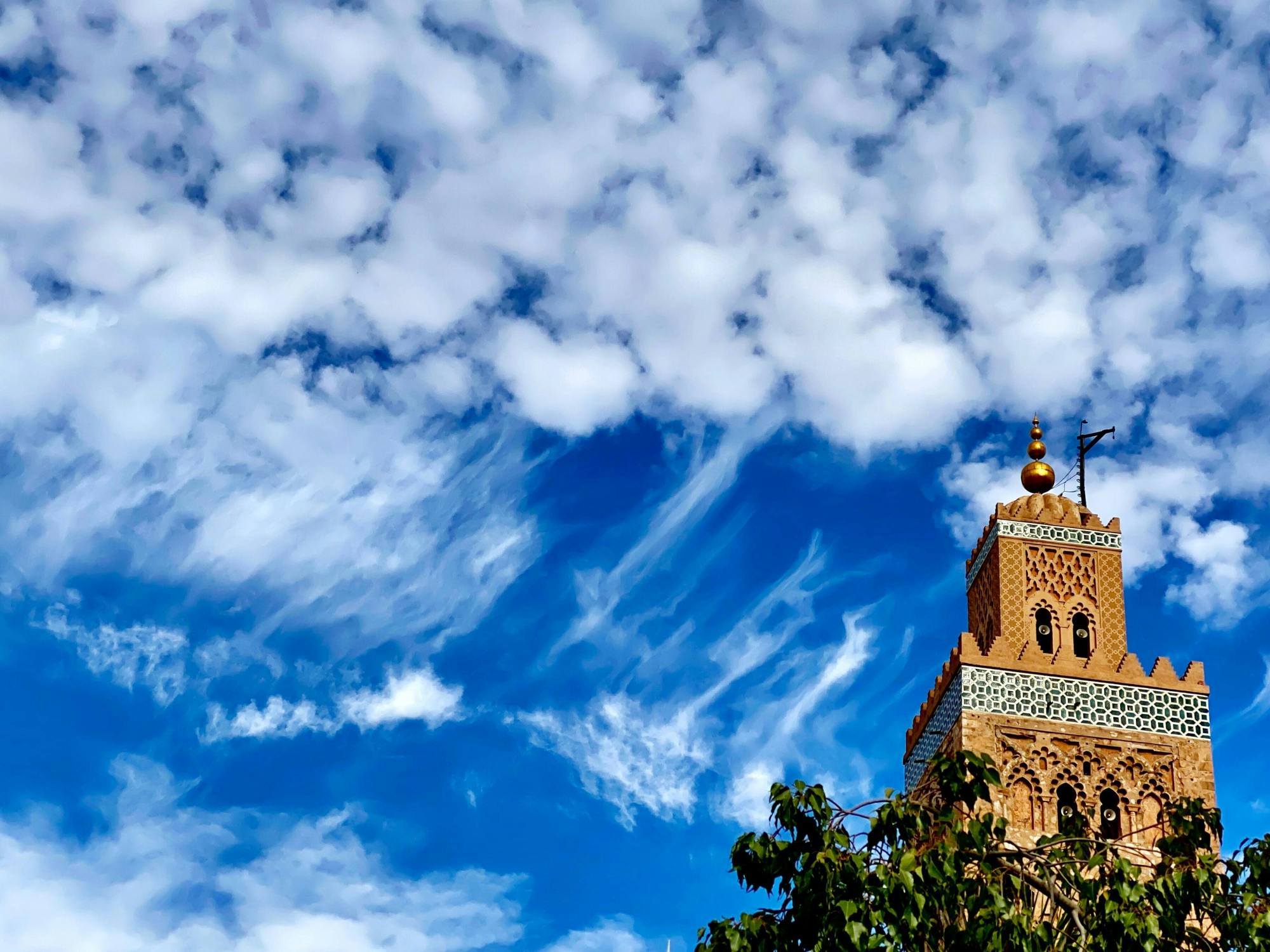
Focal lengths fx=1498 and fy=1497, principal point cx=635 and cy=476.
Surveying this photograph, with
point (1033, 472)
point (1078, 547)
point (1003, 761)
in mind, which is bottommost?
point (1003, 761)

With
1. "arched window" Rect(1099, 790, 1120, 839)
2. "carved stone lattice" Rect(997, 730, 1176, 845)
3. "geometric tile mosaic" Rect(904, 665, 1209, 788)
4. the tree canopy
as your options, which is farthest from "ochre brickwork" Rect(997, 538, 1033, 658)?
the tree canopy

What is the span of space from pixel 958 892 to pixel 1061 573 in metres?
10.6

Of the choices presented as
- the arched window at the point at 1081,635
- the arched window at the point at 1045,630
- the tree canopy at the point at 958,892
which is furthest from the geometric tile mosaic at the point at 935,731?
the tree canopy at the point at 958,892

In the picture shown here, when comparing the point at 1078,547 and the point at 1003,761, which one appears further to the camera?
the point at 1078,547

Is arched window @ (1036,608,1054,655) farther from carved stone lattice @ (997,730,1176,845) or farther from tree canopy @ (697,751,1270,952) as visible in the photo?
tree canopy @ (697,751,1270,952)

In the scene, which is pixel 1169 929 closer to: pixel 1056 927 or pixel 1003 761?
pixel 1056 927

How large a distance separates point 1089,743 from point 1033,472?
429cm

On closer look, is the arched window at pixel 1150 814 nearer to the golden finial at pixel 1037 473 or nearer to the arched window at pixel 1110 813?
the arched window at pixel 1110 813

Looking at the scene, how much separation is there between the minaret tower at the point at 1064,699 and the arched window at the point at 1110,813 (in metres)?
0.01

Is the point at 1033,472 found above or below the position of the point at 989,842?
above

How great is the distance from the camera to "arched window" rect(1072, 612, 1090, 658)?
19.0 m

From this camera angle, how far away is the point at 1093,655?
61.1ft

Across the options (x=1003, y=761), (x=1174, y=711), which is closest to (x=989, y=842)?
(x=1003, y=761)

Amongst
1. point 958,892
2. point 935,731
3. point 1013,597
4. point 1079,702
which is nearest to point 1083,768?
point 1079,702
